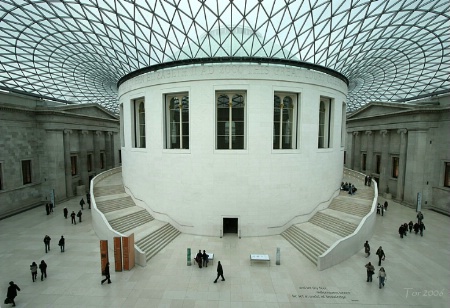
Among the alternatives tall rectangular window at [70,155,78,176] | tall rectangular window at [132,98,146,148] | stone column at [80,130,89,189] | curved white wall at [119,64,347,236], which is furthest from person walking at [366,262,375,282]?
tall rectangular window at [70,155,78,176]

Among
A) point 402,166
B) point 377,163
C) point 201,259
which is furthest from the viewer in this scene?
point 377,163

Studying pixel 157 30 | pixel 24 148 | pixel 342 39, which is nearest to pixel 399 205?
pixel 342 39

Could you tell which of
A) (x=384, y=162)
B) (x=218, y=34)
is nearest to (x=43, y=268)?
(x=218, y=34)

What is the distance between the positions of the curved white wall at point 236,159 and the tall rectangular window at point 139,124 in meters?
2.53

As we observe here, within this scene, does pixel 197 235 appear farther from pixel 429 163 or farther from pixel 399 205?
pixel 429 163

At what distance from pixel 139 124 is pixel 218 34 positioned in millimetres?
12168

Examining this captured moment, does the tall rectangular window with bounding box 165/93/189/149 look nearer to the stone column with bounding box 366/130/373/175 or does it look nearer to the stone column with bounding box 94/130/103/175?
the stone column with bounding box 94/130/103/175

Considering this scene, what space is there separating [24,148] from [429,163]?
49731 mm

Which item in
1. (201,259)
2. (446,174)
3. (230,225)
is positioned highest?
(446,174)

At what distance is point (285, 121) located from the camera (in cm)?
1914

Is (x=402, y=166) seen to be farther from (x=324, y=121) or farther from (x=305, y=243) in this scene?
(x=305, y=243)

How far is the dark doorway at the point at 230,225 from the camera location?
1908 centimetres

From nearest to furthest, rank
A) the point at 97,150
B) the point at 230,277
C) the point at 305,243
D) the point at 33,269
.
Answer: the point at 33,269
the point at 230,277
the point at 305,243
the point at 97,150

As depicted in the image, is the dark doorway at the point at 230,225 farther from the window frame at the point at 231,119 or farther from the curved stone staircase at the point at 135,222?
the window frame at the point at 231,119
